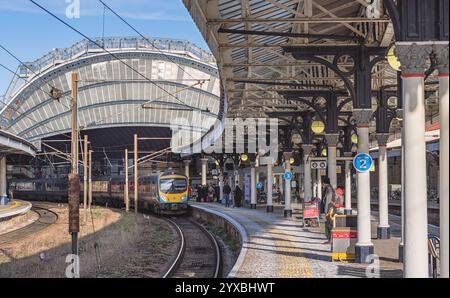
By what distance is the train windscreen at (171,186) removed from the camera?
131 feet

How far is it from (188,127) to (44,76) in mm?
18859

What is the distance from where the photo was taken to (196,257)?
21562 mm

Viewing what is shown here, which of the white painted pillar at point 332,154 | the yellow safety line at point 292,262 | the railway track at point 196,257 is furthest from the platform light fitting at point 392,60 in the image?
the white painted pillar at point 332,154

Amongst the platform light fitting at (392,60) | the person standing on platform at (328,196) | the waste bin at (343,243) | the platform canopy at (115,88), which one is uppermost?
the platform canopy at (115,88)

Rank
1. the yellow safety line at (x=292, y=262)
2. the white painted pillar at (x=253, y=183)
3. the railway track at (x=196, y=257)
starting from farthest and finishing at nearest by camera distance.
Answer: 1. the white painted pillar at (x=253, y=183)
2. the railway track at (x=196, y=257)
3. the yellow safety line at (x=292, y=262)

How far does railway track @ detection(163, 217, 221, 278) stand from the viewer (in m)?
17.9

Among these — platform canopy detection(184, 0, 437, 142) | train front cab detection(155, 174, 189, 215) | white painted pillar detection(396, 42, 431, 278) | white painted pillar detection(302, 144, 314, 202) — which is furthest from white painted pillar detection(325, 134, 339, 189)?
train front cab detection(155, 174, 189, 215)

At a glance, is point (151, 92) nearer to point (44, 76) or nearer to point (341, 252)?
point (44, 76)

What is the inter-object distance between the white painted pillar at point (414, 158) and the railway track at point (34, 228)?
2164cm

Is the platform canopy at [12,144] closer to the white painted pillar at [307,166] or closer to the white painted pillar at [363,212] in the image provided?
the white painted pillar at [307,166]

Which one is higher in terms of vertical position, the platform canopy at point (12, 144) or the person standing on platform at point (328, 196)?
the platform canopy at point (12, 144)

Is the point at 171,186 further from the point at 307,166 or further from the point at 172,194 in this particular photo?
the point at 307,166

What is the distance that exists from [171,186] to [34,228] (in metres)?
8.43

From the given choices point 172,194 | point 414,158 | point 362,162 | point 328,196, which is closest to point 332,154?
point 328,196
